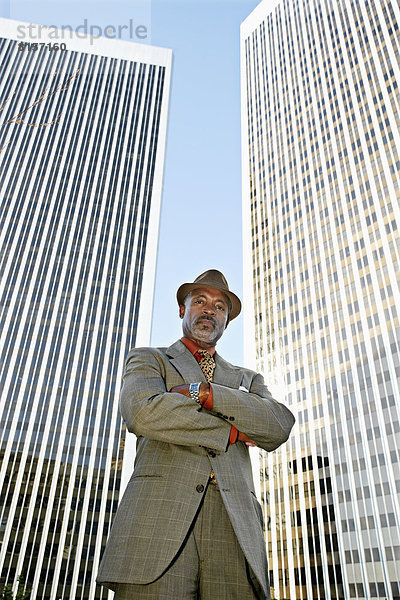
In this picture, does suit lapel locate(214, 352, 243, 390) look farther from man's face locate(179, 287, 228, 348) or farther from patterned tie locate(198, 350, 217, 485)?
man's face locate(179, 287, 228, 348)

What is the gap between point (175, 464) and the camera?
254 cm

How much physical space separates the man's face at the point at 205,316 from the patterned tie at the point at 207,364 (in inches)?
4.0

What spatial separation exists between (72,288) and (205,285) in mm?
74464

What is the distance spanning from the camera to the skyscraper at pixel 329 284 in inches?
2164

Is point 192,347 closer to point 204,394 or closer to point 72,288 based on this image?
point 204,394

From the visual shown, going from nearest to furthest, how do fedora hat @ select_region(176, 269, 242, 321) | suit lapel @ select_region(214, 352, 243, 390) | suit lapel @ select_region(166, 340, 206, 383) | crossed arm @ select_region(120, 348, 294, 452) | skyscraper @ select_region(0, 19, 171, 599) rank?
crossed arm @ select_region(120, 348, 294, 452)
suit lapel @ select_region(166, 340, 206, 383)
suit lapel @ select_region(214, 352, 243, 390)
fedora hat @ select_region(176, 269, 242, 321)
skyscraper @ select_region(0, 19, 171, 599)

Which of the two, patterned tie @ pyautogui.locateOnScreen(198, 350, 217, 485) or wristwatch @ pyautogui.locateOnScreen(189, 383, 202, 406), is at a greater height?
patterned tie @ pyautogui.locateOnScreen(198, 350, 217, 485)

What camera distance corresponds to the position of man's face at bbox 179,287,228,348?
335cm

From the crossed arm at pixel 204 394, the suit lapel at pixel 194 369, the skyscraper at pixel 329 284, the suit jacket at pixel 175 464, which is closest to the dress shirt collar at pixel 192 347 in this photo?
the suit lapel at pixel 194 369

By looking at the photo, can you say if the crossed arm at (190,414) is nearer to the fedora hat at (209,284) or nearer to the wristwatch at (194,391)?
the wristwatch at (194,391)

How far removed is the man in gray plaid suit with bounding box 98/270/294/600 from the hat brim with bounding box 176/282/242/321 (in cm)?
54

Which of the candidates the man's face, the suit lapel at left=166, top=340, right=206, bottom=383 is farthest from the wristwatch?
the man's face

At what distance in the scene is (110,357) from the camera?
230ft

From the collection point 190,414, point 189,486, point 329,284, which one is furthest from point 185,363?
point 329,284
